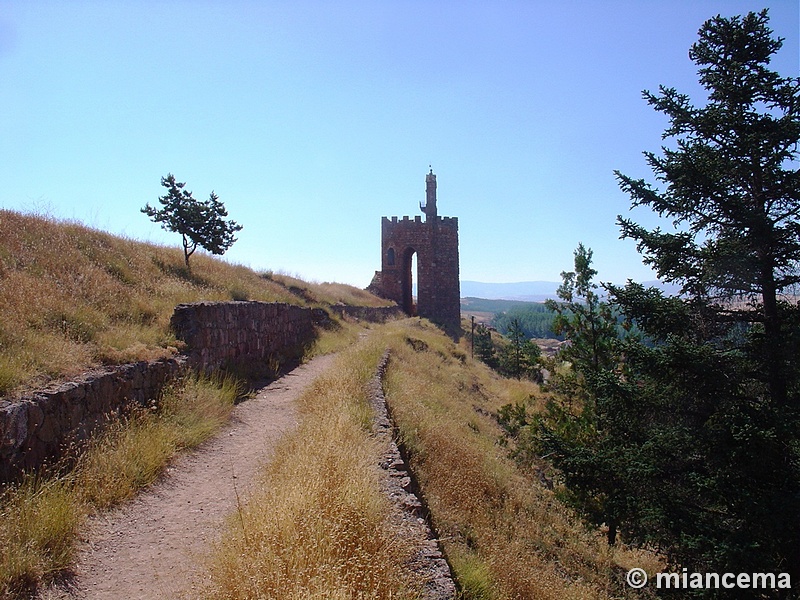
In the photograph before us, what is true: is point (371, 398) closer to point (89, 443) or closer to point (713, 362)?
point (89, 443)

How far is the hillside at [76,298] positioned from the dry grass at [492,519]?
3.59 m

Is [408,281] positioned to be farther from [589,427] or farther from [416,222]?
[589,427]

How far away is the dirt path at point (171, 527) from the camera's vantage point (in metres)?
3.00

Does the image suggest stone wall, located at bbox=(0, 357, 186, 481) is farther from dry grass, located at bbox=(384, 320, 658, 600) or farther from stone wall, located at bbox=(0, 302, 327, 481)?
dry grass, located at bbox=(384, 320, 658, 600)

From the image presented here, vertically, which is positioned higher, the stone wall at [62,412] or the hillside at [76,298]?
the hillside at [76,298]

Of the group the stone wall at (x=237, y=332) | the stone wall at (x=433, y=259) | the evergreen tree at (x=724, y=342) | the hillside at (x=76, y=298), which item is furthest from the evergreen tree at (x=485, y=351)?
the evergreen tree at (x=724, y=342)

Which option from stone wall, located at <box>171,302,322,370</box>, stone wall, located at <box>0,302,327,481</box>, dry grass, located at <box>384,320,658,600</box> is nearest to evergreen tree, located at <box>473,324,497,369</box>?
stone wall, located at <box>171,302,322,370</box>

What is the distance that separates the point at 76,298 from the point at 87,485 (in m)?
3.46

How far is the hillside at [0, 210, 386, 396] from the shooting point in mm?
4664

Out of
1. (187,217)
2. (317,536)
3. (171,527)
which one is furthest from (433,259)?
(317,536)

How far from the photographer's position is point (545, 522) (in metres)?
7.01

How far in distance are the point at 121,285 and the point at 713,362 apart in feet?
27.8

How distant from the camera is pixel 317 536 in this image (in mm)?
3051

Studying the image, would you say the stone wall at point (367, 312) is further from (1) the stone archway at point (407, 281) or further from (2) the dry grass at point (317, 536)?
(2) the dry grass at point (317, 536)
